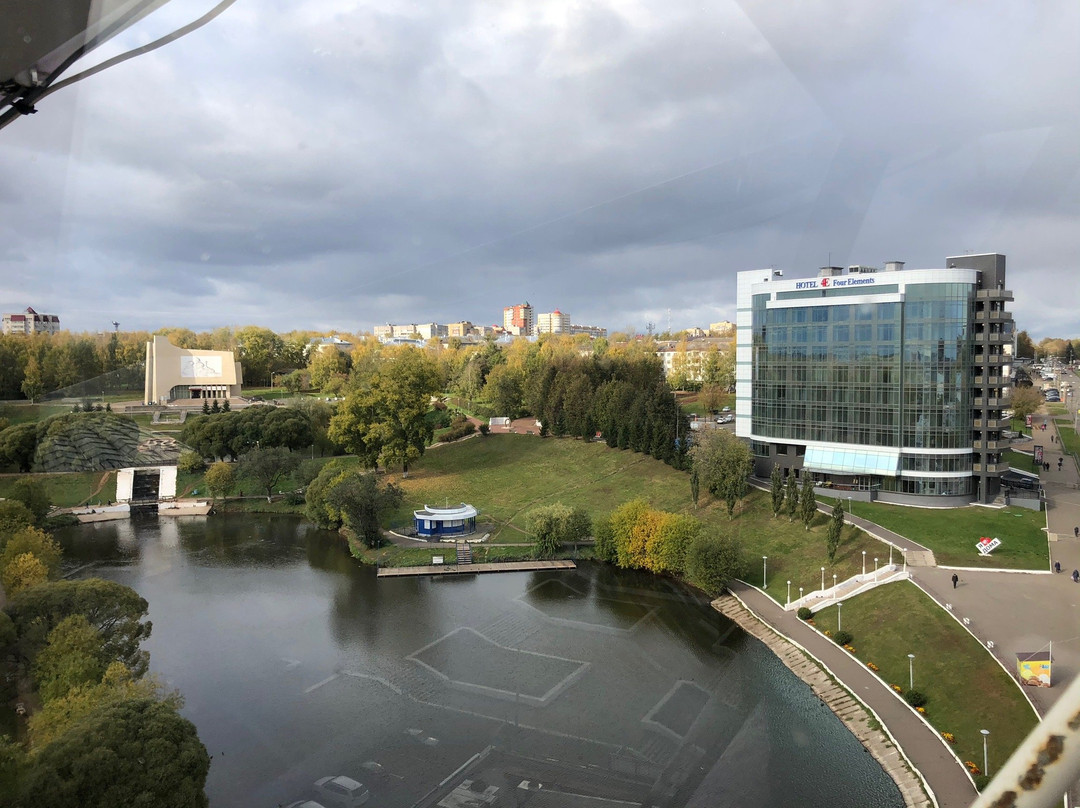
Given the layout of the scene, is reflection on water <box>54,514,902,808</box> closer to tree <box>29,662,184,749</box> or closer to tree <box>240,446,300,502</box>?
tree <box>29,662,184,749</box>

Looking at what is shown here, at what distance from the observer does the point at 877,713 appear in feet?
29.2

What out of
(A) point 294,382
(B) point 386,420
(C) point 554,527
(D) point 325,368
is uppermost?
(D) point 325,368

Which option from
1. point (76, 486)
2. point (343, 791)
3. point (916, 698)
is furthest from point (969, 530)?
point (76, 486)

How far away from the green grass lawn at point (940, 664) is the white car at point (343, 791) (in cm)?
604

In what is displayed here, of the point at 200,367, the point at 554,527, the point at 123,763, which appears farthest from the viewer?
the point at 200,367

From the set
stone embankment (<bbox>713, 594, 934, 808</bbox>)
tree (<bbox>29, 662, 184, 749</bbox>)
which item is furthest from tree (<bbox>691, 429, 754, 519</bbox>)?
tree (<bbox>29, 662, 184, 749</bbox>)

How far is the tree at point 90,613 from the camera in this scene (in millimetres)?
8082

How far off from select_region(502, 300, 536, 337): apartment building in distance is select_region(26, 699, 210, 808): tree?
5713cm

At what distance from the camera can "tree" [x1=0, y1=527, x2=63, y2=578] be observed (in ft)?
35.0

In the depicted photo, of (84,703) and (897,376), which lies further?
(897,376)

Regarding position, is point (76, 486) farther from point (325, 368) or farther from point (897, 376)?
point (897, 376)

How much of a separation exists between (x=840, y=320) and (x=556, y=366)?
11428mm

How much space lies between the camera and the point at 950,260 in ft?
53.5

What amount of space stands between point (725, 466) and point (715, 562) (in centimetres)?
402
